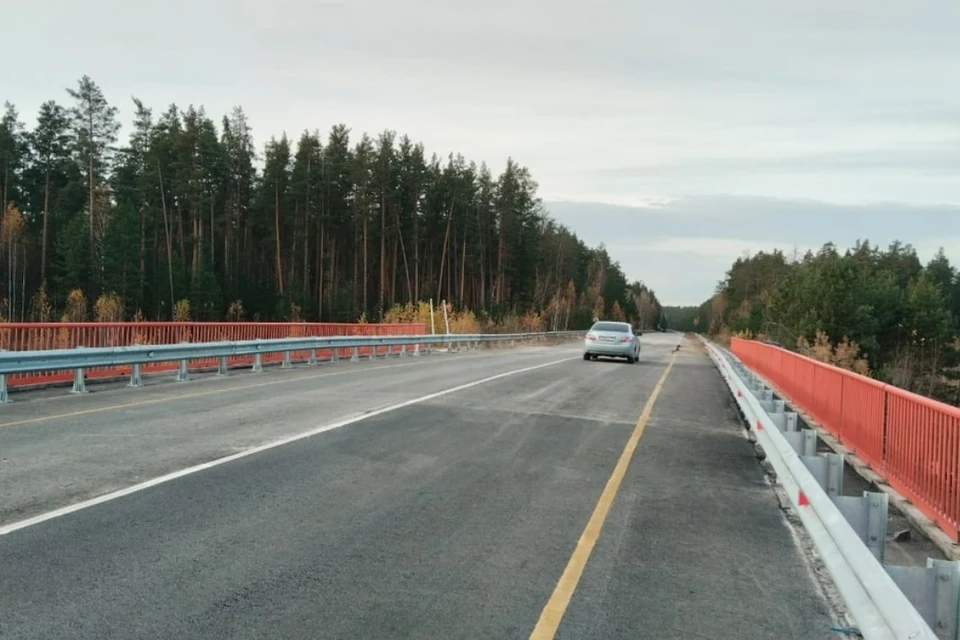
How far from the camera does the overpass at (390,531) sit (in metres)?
4.48

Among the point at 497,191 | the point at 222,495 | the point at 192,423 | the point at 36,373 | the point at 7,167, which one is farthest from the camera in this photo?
the point at 497,191

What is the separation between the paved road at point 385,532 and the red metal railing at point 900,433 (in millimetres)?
1353

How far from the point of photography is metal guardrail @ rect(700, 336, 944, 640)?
3.94 meters

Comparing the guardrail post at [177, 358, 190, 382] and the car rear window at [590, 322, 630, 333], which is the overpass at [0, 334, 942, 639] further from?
the car rear window at [590, 322, 630, 333]

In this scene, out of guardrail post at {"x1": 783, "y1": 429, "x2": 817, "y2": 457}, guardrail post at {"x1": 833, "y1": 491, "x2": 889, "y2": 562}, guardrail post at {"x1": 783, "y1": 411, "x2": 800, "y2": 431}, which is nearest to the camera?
guardrail post at {"x1": 833, "y1": 491, "x2": 889, "y2": 562}

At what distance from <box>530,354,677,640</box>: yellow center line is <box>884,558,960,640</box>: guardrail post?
1857mm

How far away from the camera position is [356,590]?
4.82 metres

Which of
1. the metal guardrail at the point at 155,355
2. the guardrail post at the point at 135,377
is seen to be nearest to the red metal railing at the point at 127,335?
the metal guardrail at the point at 155,355

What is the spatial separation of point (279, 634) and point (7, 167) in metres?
72.1

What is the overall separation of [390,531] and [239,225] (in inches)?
2926

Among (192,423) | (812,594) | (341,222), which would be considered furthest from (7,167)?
(812,594)

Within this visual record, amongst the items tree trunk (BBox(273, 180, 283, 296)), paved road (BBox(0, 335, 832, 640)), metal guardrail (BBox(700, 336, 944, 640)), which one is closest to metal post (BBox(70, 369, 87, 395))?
paved road (BBox(0, 335, 832, 640))

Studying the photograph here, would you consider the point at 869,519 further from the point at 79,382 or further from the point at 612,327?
the point at 612,327

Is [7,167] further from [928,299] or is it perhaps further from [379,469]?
[928,299]
